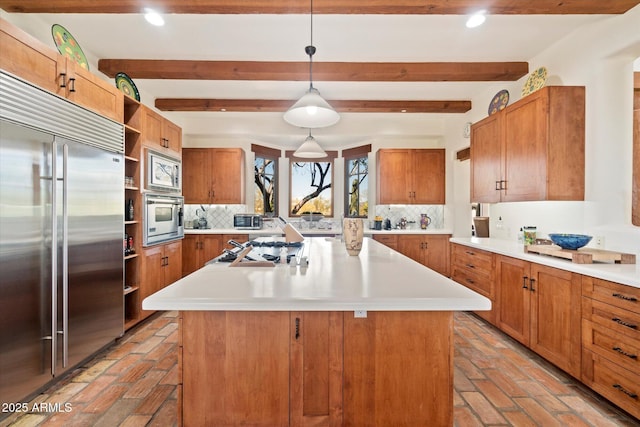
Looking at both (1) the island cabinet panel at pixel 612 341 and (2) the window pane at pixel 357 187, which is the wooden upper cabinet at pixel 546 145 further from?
(2) the window pane at pixel 357 187

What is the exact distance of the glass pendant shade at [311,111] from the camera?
202 centimetres

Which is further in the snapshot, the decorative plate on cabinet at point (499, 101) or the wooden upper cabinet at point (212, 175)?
the wooden upper cabinet at point (212, 175)

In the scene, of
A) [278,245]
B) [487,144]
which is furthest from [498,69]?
[278,245]

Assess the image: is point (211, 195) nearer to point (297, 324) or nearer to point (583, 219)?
point (297, 324)

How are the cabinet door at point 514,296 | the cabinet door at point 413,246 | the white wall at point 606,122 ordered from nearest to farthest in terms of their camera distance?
the white wall at point 606,122 → the cabinet door at point 514,296 → the cabinet door at point 413,246

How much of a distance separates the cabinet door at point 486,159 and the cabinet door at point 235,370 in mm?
2997

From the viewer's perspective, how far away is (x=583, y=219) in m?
2.60

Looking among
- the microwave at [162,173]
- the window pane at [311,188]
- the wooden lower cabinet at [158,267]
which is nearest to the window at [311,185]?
the window pane at [311,188]

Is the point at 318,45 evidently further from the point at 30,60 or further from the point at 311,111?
the point at 30,60

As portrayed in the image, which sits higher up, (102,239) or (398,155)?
(398,155)

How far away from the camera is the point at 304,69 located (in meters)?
3.27

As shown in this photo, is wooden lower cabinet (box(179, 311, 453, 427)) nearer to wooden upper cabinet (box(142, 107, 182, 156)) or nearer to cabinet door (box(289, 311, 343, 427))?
cabinet door (box(289, 311, 343, 427))

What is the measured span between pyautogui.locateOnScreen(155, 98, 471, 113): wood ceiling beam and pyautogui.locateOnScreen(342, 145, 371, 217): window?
1214 mm

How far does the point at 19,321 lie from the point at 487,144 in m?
4.38
